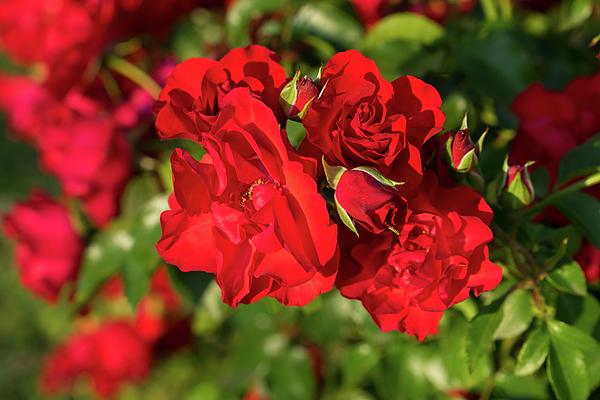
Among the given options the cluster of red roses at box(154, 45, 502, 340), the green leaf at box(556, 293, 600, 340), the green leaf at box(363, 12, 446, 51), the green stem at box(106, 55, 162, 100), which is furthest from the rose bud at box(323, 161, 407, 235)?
Answer: the green stem at box(106, 55, 162, 100)

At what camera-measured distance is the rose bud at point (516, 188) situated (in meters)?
0.47

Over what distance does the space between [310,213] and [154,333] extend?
1215 mm

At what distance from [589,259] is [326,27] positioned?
57cm

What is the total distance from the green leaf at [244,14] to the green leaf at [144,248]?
32 centimetres

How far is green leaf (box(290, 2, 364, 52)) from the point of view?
2.77ft

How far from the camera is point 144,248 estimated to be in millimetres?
760

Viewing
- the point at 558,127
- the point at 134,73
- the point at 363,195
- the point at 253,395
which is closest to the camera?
the point at 363,195

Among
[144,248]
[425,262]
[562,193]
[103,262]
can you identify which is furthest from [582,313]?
[103,262]

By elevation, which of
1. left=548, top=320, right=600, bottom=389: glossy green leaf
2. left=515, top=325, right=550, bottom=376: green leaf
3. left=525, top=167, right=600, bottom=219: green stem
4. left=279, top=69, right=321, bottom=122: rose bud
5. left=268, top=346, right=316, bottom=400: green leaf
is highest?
left=279, top=69, right=321, bottom=122: rose bud

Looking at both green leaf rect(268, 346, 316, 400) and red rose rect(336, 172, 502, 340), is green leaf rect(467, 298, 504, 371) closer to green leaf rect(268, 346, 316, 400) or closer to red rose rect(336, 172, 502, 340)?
red rose rect(336, 172, 502, 340)

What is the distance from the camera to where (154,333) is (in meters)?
1.45

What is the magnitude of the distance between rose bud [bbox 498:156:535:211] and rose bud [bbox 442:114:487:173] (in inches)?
2.5

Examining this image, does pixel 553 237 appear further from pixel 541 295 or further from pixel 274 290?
pixel 274 290

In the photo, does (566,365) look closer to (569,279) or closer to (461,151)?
(569,279)
